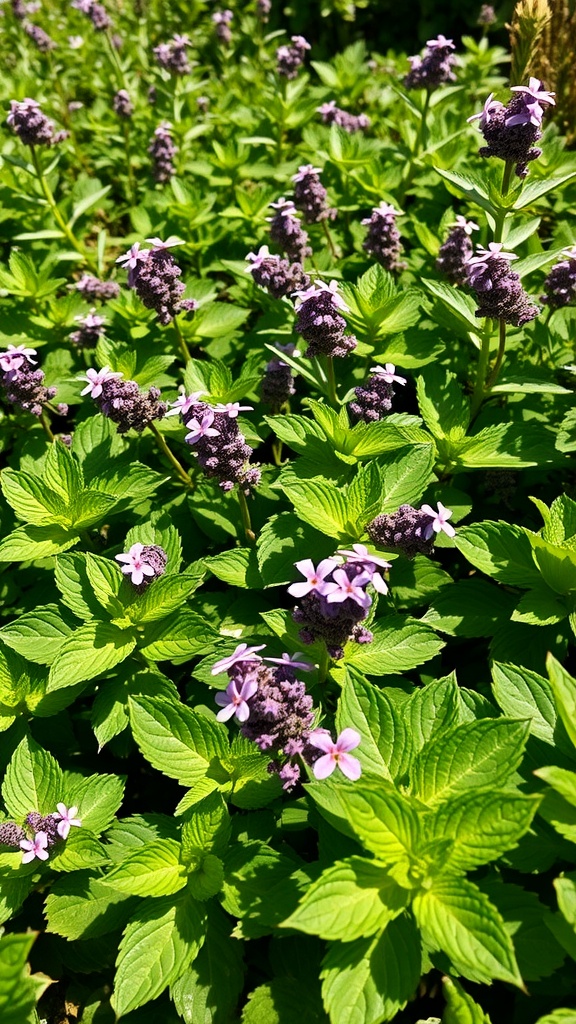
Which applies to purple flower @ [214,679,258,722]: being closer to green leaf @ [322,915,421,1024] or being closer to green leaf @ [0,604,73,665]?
green leaf @ [322,915,421,1024]

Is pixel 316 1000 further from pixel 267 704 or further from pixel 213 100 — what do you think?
pixel 213 100

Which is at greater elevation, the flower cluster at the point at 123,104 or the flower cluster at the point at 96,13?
the flower cluster at the point at 96,13

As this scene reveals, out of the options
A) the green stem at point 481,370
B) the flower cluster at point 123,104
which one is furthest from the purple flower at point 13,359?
the flower cluster at point 123,104

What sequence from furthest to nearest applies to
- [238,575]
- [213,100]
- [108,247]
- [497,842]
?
1. [213,100]
2. [108,247]
3. [238,575]
4. [497,842]

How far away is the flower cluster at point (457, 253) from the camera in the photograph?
16.0 ft

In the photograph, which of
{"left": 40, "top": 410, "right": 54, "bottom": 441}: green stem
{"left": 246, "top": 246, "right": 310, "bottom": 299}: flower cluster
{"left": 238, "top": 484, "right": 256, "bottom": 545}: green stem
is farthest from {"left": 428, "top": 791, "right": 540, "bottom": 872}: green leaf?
{"left": 40, "top": 410, "right": 54, "bottom": 441}: green stem

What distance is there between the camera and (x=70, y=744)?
4137 millimetres

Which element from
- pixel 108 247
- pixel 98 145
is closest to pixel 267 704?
pixel 108 247

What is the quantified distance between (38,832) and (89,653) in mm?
862

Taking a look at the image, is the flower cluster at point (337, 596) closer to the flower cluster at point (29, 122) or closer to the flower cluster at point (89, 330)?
the flower cluster at point (89, 330)

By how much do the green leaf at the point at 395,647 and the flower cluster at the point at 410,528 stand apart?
38 cm

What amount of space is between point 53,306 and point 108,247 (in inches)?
99.3

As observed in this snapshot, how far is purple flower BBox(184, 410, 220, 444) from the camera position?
3455 mm

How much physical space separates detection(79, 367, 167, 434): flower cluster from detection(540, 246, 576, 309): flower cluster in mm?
2759
